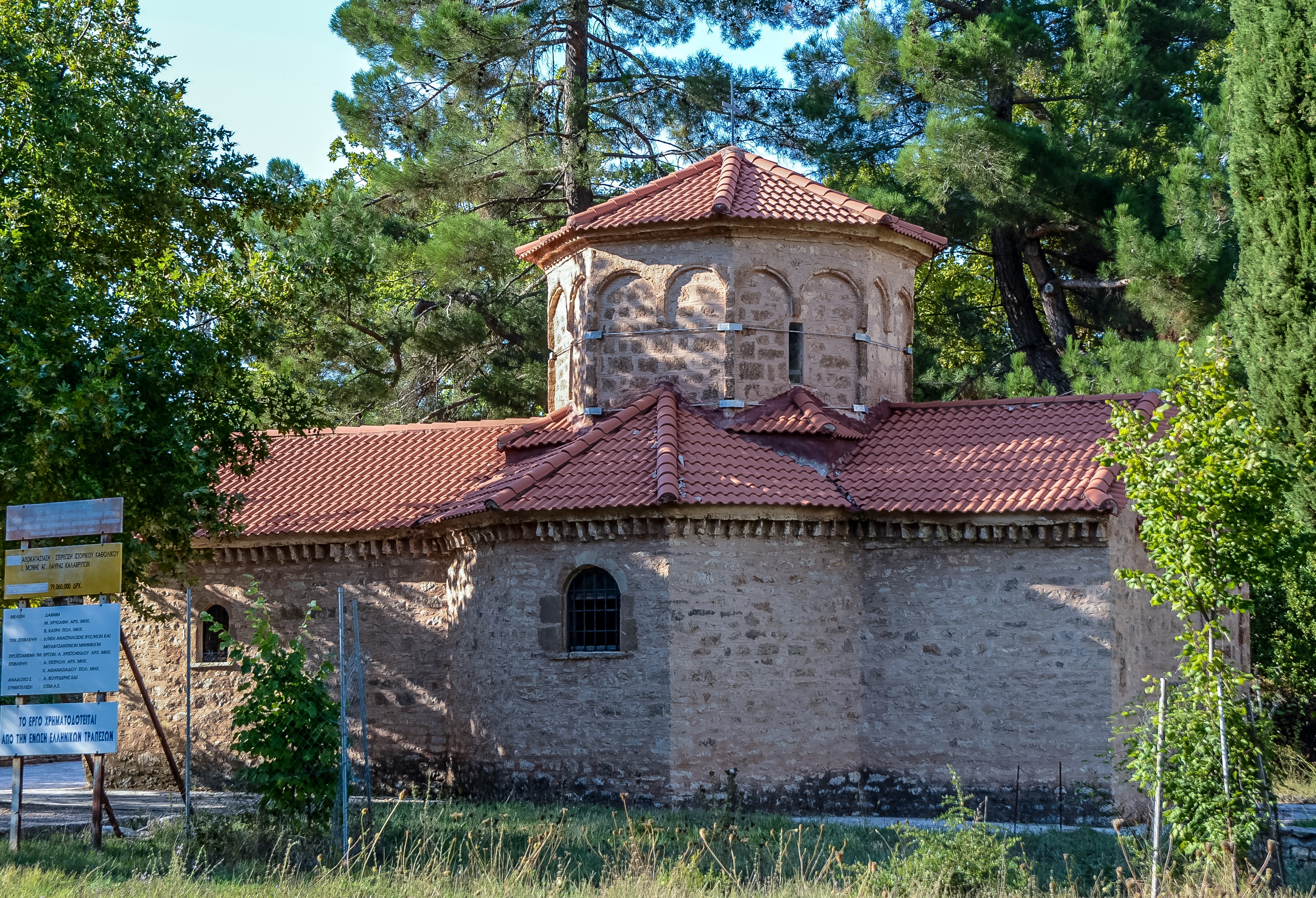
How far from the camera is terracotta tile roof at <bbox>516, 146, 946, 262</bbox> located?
17578 mm

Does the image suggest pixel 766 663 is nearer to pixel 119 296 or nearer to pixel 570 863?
pixel 570 863

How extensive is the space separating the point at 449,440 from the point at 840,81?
45.6 ft

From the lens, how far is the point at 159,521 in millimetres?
15109

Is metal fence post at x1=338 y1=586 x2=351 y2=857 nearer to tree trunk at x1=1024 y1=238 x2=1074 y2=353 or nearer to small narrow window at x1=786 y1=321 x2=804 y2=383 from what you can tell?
small narrow window at x1=786 y1=321 x2=804 y2=383

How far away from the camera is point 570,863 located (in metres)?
11.2

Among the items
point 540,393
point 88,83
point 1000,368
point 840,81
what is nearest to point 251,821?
point 88,83

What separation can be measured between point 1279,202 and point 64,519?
55.4ft

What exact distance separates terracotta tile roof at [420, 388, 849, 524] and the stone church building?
5 cm

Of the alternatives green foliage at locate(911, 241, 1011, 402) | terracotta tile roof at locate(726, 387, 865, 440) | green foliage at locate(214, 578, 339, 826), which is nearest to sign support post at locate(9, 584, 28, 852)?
green foliage at locate(214, 578, 339, 826)

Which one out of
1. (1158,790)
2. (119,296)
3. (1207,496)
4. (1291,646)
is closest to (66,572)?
(119,296)

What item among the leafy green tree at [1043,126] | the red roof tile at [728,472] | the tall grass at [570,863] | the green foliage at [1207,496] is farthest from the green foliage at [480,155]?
the green foliage at [1207,496]

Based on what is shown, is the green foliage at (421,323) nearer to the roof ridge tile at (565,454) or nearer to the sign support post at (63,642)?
the roof ridge tile at (565,454)

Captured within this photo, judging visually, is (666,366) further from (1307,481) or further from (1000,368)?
(1000,368)

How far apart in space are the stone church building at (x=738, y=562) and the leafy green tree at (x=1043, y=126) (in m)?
5.93
